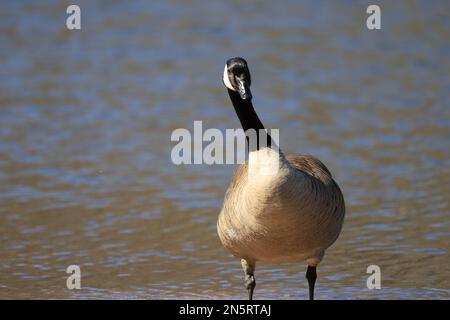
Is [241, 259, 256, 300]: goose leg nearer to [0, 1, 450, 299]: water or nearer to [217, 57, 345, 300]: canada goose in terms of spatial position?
[217, 57, 345, 300]: canada goose

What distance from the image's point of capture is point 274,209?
566 cm

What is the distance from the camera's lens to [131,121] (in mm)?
11141

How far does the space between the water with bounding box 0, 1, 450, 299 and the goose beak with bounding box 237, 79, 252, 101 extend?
5.56 feet

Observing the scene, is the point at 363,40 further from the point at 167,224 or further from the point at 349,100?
the point at 167,224

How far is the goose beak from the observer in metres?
5.64

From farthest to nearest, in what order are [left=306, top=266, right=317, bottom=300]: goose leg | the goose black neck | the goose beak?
[left=306, top=266, right=317, bottom=300]: goose leg
the goose black neck
the goose beak

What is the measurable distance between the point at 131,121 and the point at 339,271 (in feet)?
15.5

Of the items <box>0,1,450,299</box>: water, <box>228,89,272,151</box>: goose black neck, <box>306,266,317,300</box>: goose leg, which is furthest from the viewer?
<box>0,1,450,299</box>: water

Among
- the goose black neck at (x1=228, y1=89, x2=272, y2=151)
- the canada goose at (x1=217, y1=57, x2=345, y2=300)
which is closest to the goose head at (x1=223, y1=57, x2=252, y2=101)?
the canada goose at (x1=217, y1=57, x2=345, y2=300)

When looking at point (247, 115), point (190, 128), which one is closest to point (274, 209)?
point (247, 115)

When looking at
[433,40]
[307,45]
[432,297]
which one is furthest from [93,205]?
[433,40]

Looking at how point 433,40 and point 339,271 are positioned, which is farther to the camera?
point 433,40

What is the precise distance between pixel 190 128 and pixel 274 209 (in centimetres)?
504

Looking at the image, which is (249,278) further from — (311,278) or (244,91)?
(244,91)
